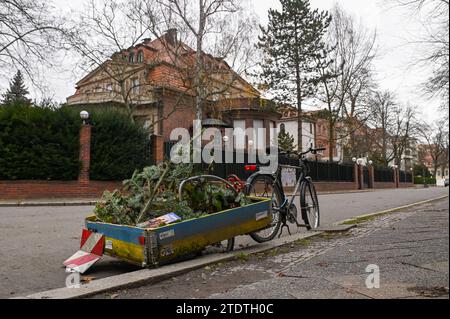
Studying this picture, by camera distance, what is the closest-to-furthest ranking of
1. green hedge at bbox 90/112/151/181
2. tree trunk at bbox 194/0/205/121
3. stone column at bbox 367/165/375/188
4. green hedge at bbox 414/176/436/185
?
green hedge at bbox 90/112/151/181, tree trunk at bbox 194/0/205/121, stone column at bbox 367/165/375/188, green hedge at bbox 414/176/436/185

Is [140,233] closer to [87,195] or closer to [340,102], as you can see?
[87,195]

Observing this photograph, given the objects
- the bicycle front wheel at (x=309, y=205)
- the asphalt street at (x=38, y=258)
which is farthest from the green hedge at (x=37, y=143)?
the bicycle front wheel at (x=309, y=205)

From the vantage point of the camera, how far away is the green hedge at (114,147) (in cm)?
1856

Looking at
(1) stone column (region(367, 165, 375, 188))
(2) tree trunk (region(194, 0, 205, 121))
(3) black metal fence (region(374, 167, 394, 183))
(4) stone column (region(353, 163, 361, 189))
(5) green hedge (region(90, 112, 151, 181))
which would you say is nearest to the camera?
(5) green hedge (region(90, 112, 151, 181))

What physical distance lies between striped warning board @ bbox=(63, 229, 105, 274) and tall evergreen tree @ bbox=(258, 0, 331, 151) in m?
30.8

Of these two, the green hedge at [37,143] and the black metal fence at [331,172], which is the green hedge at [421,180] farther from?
the green hedge at [37,143]

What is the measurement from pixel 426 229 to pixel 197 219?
4279 mm

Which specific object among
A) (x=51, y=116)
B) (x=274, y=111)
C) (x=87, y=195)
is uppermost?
(x=274, y=111)

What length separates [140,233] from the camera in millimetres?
3771

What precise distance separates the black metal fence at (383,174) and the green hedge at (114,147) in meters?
40.1

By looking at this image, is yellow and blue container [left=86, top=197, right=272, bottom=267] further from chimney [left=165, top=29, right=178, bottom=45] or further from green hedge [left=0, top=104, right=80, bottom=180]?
chimney [left=165, top=29, right=178, bottom=45]

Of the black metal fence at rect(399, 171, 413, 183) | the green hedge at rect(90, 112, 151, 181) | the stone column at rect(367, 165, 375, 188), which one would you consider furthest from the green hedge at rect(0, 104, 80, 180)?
the black metal fence at rect(399, 171, 413, 183)

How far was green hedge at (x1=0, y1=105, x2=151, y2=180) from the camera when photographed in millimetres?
16594
